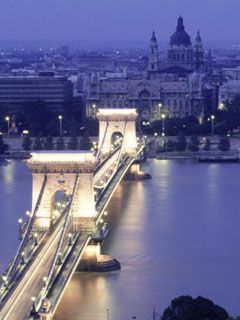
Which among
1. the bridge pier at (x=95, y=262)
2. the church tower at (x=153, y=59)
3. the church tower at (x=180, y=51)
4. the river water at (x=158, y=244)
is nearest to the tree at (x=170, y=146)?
the river water at (x=158, y=244)

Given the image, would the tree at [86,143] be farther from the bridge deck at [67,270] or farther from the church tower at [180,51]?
the church tower at [180,51]

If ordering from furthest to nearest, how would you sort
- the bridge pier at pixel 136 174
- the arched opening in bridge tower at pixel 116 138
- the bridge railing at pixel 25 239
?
the arched opening in bridge tower at pixel 116 138, the bridge pier at pixel 136 174, the bridge railing at pixel 25 239

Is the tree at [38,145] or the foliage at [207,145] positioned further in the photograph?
the tree at [38,145]

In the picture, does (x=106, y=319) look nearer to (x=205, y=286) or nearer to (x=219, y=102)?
(x=205, y=286)

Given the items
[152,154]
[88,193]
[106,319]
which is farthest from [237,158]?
[106,319]

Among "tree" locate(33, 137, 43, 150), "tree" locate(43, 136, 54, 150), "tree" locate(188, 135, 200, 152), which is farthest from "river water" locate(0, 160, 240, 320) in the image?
"tree" locate(33, 137, 43, 150)

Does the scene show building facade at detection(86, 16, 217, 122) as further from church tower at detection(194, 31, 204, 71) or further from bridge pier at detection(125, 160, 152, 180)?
bridge pier at detection(125, 160, 152, 180)

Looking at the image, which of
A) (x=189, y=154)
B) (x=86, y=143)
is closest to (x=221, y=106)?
(x=189, y=154)

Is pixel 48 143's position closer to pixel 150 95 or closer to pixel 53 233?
pixel 150 95
